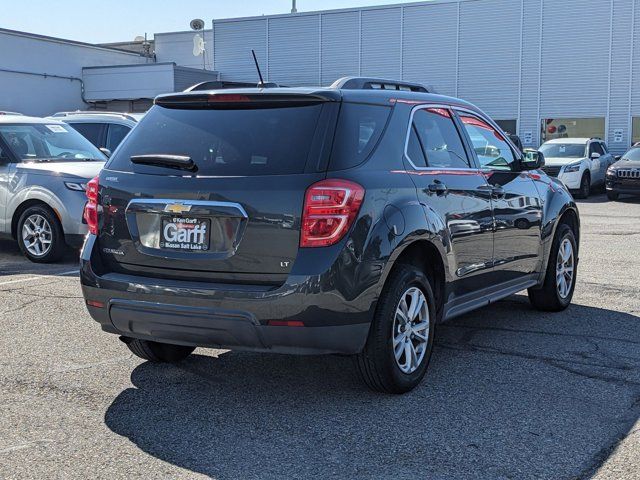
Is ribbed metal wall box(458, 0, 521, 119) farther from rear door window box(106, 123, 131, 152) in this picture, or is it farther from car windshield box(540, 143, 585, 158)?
rear door window box(106, 123, 131, 152)

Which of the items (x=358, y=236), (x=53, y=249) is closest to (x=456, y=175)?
(x=358, y=236)

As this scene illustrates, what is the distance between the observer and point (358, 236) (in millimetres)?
4359

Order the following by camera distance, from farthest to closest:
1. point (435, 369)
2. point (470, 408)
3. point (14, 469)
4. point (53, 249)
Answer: point (53, 249) < point (435, 369) < point (470, 408) < point (14, 469)

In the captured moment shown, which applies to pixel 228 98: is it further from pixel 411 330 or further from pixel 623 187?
pixel 623 187

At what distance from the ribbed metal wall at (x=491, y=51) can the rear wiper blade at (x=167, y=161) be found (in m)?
29.9

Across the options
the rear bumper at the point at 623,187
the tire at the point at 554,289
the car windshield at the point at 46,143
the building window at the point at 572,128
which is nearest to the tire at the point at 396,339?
the tire at the point at 554,289

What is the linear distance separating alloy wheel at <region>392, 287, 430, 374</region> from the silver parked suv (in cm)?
591

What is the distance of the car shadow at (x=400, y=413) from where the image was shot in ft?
12.7

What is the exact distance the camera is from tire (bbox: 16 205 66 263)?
1005cm

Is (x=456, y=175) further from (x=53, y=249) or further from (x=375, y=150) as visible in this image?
(x=53, y=249)

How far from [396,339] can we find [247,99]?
1.60m

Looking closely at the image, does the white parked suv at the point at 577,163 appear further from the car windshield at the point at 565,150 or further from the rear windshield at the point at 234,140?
the rear windshield at the point at 234,140

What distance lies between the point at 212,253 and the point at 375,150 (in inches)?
43.8

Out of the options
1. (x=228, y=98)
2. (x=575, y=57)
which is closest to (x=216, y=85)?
(x=228, y=98)
